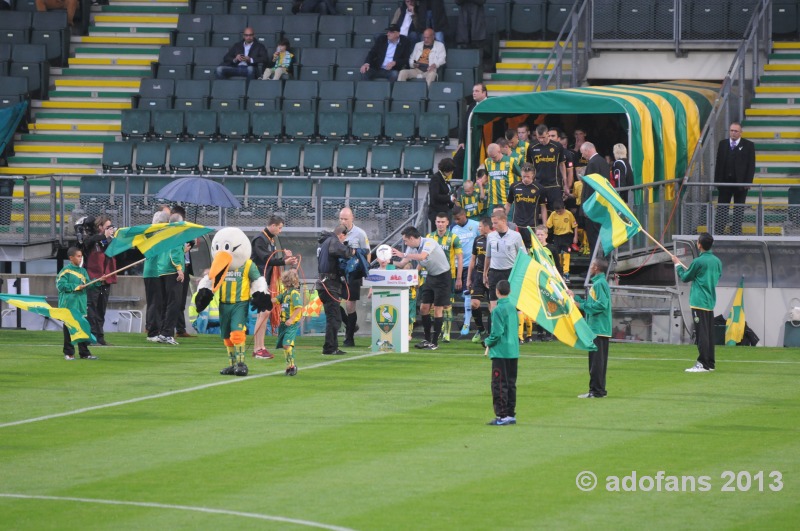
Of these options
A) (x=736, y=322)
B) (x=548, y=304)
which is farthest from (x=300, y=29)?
(x=548, y=304)

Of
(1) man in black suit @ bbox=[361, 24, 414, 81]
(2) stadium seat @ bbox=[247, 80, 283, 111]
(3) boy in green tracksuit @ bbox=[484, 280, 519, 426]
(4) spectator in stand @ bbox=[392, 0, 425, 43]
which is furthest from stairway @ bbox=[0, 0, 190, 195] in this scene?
(3) boy in green tracksuit @ bbox=[484, 280, 519, 426]

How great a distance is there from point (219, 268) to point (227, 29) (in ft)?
57.6

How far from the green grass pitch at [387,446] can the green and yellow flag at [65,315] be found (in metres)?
A: 0.41

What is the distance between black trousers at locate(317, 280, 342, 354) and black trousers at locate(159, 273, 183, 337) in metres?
2.87

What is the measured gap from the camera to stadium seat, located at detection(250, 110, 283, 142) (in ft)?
100

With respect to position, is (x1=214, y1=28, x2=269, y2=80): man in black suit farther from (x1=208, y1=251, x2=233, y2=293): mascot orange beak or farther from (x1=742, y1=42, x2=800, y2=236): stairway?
(x1=208, y1=251, x2=233, y2=293): mascot orange beak

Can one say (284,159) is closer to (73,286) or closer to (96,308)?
(96,308)

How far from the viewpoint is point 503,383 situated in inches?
565

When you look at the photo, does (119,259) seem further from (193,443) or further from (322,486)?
(322,486)

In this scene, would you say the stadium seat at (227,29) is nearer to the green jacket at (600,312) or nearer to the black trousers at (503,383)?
the green jacket at (600,312)

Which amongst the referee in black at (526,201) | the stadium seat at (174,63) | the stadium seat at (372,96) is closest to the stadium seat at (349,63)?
the stadium seat at (372,96)

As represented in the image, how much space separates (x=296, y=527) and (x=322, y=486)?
54.4 inches

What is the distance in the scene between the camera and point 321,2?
113ft

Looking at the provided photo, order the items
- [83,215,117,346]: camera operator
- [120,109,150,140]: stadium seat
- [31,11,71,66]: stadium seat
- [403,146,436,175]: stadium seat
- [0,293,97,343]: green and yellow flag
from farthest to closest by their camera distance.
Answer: [31,11,71,66]: stadium seat, [120,109,150,140]: stadium seat, [403,146,436,175]: stadium seat, [83,215,117,346]: camera operator, [0,293,97,343]: green and yellow flag
